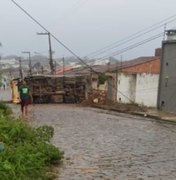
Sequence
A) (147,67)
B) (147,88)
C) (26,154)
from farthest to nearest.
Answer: (147,67) → (147,88) → (26,154)

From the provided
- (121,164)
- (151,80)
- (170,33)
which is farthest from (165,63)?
(121,164)

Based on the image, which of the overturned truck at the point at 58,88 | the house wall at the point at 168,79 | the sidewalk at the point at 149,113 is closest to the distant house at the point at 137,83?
the overturned truck at the point at 58,88

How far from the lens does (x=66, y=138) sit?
49.4 feet

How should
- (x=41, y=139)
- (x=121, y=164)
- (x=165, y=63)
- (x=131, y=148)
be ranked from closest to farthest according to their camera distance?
(x=121, y=164) → (x=41, y=139) → (x=131, y=148) → (x=165, y=63)

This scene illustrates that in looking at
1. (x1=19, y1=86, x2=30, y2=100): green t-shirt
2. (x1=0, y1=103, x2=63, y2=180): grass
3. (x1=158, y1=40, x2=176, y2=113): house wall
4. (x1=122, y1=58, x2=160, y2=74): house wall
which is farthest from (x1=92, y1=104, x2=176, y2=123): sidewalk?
(x1=0, y1=103, x2=63, y2=180): grass

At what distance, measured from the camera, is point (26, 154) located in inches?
390

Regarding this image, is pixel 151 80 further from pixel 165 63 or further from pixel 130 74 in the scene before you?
pixel 165 63

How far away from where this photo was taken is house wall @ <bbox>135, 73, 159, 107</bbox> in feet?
139

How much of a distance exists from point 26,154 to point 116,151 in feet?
11.2

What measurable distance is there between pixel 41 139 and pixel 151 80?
31.4 metres

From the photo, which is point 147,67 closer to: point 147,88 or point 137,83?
point 137,83

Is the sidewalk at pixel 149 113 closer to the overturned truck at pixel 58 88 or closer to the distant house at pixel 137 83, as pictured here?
the overturned truck at pixel 58 88

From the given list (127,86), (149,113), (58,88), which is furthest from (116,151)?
(127,86)

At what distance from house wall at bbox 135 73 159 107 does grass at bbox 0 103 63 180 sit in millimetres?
29975
